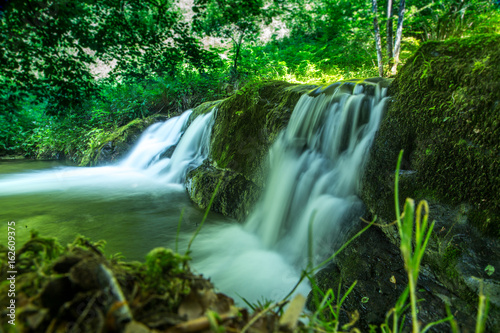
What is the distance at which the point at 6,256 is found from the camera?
0.89 m

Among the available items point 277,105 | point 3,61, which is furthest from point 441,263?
point 3,61

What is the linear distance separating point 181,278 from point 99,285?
0.25 meters

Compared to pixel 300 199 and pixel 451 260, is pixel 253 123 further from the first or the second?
pixel 451 260

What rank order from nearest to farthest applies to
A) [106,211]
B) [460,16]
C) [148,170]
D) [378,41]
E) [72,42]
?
[72,42] < [106,211] < [148,170] < [460,16] < [378,41]

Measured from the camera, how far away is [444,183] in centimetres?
206

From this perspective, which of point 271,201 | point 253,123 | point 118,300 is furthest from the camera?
point 253,123

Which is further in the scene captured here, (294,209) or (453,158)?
(294,209)

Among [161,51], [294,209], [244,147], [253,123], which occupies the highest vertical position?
[161,51]

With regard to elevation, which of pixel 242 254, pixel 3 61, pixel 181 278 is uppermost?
pixel 3 61

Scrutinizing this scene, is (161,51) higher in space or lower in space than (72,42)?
higher

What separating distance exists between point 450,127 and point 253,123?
3.08m

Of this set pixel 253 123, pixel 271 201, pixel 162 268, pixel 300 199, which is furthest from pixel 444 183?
pixel 253 123

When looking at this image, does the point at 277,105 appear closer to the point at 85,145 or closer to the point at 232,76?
the point at 232,76

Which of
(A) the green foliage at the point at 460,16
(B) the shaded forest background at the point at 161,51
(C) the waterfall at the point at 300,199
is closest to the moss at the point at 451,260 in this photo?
(C) the waterfall at the point at 300,199
